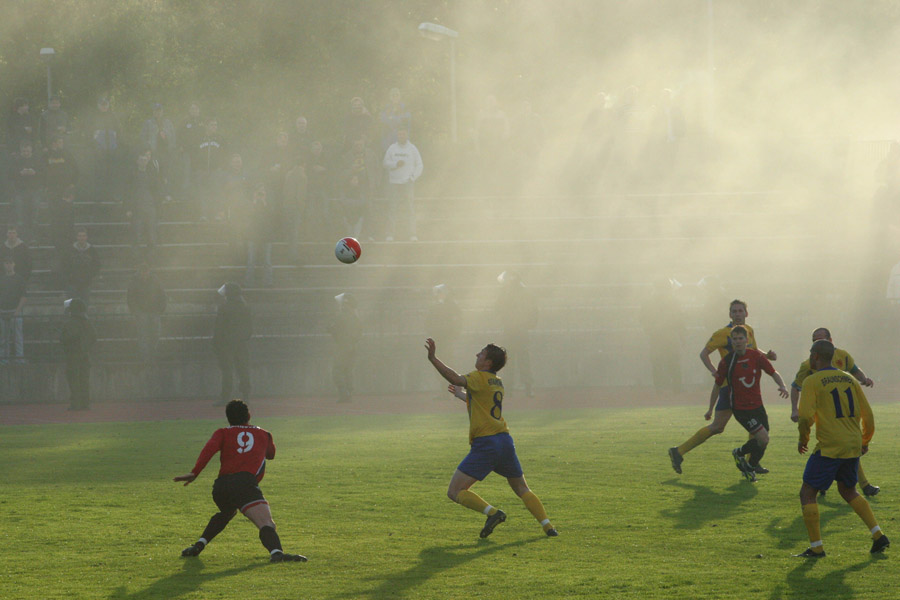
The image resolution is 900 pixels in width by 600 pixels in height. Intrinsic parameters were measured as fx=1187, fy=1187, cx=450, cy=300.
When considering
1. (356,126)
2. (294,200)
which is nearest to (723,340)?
(294,200)

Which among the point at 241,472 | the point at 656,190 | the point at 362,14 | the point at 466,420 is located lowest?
the point at 466,420

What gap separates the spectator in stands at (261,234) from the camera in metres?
24.5

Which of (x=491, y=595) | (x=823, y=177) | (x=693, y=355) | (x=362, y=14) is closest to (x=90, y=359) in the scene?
(x=693, y=355)

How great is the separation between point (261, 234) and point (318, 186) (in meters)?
2.07

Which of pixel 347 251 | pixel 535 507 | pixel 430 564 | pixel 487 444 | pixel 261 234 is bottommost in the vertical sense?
pixel 430 564

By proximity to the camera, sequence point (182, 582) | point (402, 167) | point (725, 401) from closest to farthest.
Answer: point (182, 582)
point (725, 401)
point (402, 167)

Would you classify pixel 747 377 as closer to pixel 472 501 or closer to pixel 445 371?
pixel 472 501

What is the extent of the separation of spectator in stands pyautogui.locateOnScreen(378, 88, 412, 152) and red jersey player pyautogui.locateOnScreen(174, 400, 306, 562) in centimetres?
1863

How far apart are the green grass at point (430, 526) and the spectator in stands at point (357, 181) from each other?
33.0ft

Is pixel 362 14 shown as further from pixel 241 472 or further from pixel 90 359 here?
pixel 241 472

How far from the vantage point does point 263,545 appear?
9.45 metres

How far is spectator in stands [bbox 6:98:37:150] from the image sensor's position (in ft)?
83.1

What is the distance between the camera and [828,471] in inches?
352

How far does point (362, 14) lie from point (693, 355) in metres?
18.9
